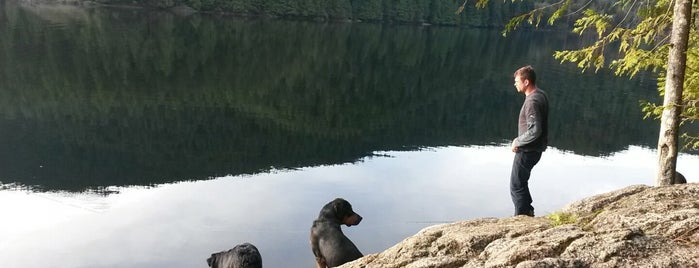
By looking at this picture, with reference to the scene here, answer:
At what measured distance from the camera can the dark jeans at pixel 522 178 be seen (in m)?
7.30

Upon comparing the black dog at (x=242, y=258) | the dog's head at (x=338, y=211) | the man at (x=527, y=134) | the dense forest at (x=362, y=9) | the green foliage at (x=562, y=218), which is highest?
the dense forest at (x=362, y=9)

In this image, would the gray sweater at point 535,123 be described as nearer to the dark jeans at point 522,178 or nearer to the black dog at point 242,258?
the dark jeans at point 522,178

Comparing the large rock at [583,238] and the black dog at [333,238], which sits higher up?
the large rock at [583,238]

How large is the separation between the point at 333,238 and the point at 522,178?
9.17ft

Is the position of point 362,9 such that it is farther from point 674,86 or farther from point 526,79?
point 674,86

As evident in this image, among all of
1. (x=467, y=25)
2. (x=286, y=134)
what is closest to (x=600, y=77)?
(x=286, y=134)

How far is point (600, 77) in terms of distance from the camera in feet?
167

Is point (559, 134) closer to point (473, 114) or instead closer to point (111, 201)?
point (473, 114)

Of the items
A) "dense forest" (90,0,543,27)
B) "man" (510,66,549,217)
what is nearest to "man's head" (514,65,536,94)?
"man" (510,66,549,217)

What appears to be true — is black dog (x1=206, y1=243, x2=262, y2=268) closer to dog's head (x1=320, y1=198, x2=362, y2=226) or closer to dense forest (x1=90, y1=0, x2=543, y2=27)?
dog's head (x1=320, y1=198, x2=362, y2=226)

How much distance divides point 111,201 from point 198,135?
24.8ft

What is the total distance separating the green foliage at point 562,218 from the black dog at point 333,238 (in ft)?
10.0

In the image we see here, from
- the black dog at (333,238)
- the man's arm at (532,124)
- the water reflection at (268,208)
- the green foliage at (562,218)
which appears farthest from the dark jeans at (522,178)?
the water reflection at (268,208)

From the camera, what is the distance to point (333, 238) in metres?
7.29
